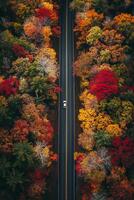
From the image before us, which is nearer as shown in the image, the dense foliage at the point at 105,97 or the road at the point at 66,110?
the dense foliage at the point at 105,97

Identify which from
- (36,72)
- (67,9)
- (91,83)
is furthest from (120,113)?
(67,9)

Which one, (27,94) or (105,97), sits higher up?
(27,94)

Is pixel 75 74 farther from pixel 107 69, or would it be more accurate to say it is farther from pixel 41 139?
pixel 41 139

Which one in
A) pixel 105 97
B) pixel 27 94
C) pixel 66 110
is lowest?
pixel 66 110

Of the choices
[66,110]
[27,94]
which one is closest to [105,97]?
[66,110]

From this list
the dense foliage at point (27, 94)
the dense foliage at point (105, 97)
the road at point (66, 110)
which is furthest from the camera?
the road at point (66, 110)

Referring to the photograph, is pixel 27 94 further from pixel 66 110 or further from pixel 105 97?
pixel 105 97

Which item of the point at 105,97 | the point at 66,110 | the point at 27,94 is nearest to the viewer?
the point at 27,94

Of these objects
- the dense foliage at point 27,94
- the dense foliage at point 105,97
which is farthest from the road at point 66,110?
the dense foliage at point 27,94

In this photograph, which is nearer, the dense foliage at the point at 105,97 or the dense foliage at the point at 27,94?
the dense foliage at the point at 27,94

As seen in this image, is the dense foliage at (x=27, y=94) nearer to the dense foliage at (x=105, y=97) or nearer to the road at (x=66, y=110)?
the road at (x=66, y=110)

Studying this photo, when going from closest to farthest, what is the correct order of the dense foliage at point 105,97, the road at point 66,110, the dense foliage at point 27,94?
1. the dense foliage at point 27,94
2. the dense foliage at point 105,97
3. the road at point 66,110
